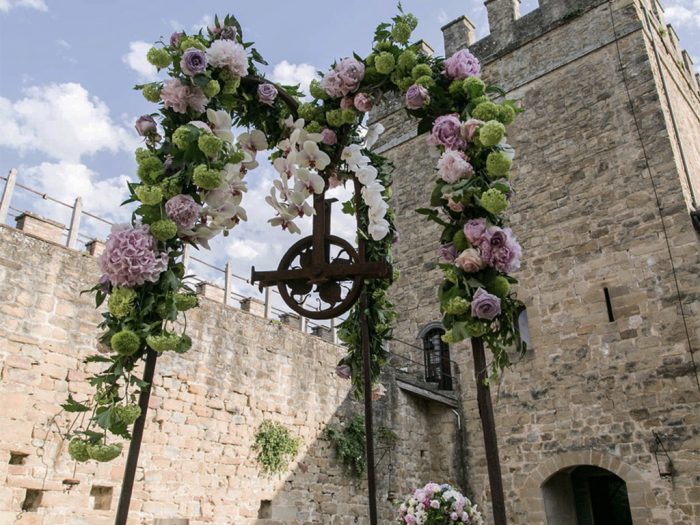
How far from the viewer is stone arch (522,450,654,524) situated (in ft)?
26.1

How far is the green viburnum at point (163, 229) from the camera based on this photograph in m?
2.56

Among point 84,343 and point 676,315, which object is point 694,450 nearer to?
point 676,315

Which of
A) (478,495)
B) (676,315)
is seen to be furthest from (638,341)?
(478,495)

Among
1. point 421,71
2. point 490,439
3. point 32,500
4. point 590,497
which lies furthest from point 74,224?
point 590,497

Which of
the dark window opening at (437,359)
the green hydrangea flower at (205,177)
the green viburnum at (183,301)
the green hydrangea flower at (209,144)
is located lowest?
the green viburnum at (183,301)

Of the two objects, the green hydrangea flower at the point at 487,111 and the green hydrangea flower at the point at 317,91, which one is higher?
the green hydrangea flower at the point at 317,91

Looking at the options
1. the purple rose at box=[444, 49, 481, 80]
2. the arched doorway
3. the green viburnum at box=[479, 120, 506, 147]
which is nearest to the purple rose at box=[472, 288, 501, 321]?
the green viburnum at box=[479, 120, 506, 147]

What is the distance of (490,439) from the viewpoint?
88.4 inches

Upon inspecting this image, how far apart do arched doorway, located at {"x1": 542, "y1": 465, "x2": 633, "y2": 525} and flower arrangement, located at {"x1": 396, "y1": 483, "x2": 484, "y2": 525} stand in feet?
13.3

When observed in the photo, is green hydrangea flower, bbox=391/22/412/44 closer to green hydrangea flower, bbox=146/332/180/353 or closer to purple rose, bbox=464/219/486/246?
purple rose, bbox=464/219/486/246

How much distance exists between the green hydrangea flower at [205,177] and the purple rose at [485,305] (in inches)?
46.6

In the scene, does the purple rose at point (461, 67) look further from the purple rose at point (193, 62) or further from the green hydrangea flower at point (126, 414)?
the green hydrangea flower at point (126, 414)

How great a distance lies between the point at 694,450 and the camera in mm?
7762

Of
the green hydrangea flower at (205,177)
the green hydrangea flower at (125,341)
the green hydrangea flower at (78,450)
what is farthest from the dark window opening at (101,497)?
the green hydrangea flower at (205,177)
